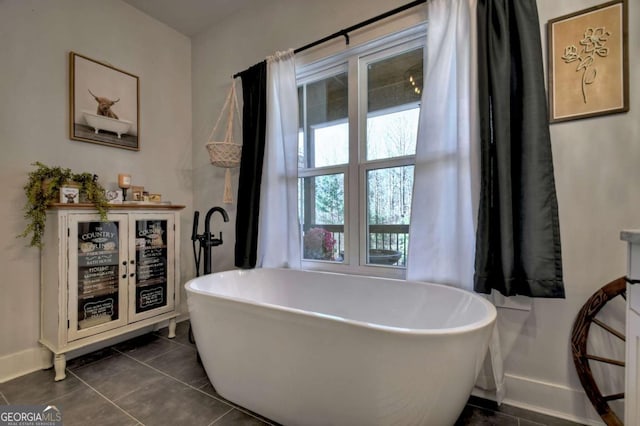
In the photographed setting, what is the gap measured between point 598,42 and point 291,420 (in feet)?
7.61

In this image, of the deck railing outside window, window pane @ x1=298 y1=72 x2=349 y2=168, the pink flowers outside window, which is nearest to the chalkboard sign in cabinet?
the pink flowers outside window

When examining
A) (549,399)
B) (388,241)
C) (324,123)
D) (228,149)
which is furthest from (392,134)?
(549,399)

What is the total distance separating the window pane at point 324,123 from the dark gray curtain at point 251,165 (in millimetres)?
343

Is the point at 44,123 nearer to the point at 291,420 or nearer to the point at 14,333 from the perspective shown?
the point at 14,333

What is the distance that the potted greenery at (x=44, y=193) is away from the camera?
1.89 m

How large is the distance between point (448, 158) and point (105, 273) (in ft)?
8.03

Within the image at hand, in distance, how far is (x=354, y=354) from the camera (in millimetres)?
1101

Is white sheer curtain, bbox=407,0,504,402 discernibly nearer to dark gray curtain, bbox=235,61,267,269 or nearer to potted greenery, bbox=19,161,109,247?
dark gray curtain, bbox=235,61,267,269

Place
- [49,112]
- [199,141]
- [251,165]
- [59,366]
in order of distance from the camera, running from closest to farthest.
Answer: [59,366] < [49,112] < [251,165] < [199,141]

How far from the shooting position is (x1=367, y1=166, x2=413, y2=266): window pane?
2004 mm

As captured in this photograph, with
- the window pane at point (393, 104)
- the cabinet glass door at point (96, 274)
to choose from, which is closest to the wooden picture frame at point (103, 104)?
the cabinet glass door at point (96, 274)

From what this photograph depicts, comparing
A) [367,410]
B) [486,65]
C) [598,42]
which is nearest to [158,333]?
[367,410]

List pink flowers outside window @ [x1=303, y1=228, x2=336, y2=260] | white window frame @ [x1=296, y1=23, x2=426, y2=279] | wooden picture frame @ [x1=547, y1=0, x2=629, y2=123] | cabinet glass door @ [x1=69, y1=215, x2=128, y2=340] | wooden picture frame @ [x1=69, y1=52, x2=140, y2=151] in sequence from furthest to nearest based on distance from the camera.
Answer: pink flowers outside window @ [x1=303, y1=228, x2=336, y2=260] < wooden picture frame @ [x1=69, y1=52, x2=140, y2=151] < white window frame @ [x1=296, y1=23, x2=426, y2=279] < cabinet glass door @ [x1=69, y1=215, x2=128, y2=340] < wooden picture frame @ [x1=547, y1=0, x2=629, y2=123]

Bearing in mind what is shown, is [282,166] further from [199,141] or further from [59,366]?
[59,366]
